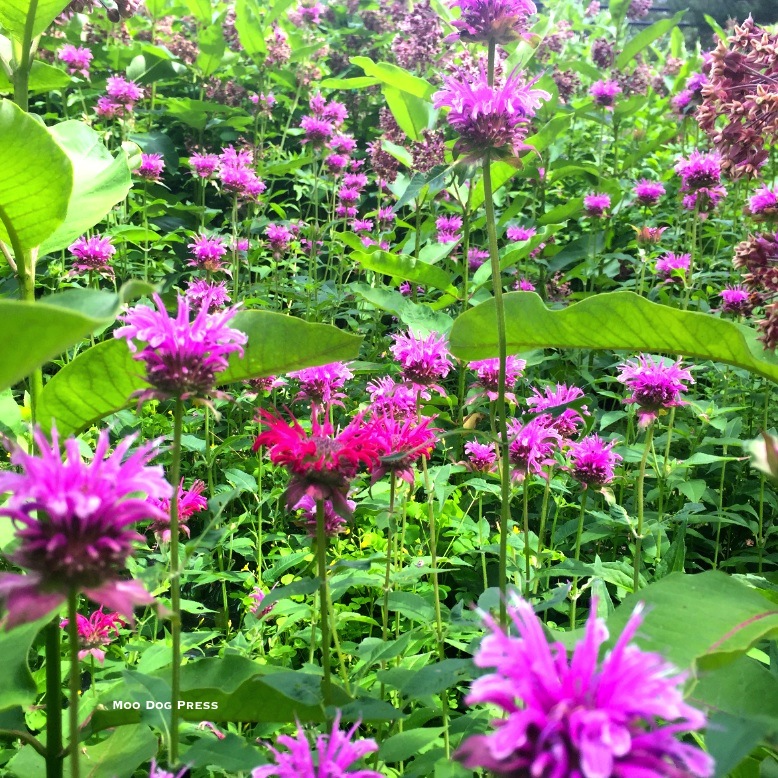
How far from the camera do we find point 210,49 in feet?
12.8

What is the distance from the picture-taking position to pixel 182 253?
342 cm

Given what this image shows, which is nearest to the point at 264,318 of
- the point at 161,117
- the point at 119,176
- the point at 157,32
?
the point at 119,176

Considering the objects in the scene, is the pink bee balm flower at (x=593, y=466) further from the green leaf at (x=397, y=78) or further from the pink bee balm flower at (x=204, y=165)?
the pink bee balm flower at (x=204, y=165)

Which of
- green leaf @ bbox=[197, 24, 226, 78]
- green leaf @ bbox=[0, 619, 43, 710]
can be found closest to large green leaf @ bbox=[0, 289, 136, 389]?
green leaf @ bbox=[0, 619, 43, 710]

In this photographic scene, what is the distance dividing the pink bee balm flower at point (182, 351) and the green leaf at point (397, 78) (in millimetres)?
1508

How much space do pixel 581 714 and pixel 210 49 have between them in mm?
4164

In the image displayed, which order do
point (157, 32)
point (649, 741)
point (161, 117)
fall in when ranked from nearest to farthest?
point (649, 741)
point (161, 117)
point (157, 32)

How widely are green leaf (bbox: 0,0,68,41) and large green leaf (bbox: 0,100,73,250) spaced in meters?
0.24

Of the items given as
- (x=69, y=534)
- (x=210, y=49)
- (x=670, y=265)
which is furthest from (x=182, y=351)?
(x=210, y=49)

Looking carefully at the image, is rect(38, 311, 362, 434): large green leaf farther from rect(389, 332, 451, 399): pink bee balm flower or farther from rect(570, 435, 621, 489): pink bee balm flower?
rect(570, 435, 621, 489): pink bee balm flower

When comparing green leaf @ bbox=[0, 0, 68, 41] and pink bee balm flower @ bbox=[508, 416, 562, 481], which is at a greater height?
green leaf @ bbox=[0, 0, 68, 41]

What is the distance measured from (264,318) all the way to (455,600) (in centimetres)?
114

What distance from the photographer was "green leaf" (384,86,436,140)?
7.68 ft

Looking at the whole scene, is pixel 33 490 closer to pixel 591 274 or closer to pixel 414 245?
pixel 414 245
